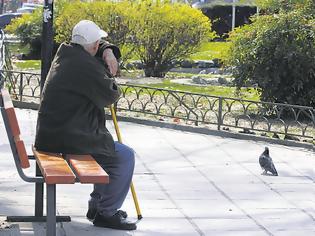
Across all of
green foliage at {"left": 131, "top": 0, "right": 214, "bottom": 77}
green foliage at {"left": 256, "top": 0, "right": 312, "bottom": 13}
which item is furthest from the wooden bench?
green foliage at {"left": 131, "top": 0, "right": 214, "bottom": 77}

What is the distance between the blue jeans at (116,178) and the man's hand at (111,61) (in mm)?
579

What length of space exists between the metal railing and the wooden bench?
198 inches

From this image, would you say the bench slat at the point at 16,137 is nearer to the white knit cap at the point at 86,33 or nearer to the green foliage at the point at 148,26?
the white knit cap at the point at 86,33

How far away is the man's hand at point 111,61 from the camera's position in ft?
18.4

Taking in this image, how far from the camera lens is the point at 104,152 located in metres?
5.43

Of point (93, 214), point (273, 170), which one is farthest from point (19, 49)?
point (93, 214)

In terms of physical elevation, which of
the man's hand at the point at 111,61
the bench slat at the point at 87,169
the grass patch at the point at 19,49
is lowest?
the grass patch at the point at 19,49

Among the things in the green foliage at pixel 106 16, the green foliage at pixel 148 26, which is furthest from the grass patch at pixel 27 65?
the green foliage at pixel 106 16

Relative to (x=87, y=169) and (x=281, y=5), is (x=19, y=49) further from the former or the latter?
(x=87, y=169)

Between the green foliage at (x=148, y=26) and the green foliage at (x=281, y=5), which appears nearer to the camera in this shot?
the green foliage at (x=281, y=5)

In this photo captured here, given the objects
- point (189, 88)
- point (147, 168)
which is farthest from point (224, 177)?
point (189, 88)

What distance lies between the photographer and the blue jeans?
555 centimetres

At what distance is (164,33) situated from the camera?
16031mm

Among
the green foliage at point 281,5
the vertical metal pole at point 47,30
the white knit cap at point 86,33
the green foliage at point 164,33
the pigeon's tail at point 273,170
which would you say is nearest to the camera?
the white knit cap at point 86,33
